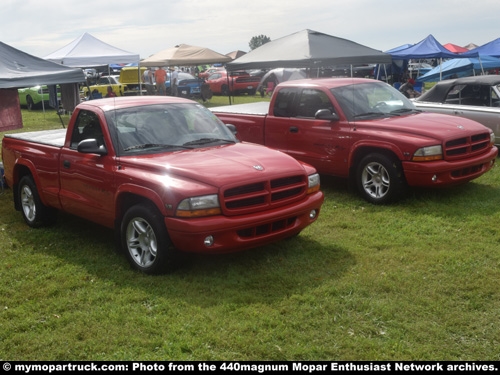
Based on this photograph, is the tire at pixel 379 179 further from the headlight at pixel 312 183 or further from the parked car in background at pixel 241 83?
the parked car in background at pixel 241 83

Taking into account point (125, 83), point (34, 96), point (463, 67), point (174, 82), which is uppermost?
point (125, 83)

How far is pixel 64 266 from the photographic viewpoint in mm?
5906

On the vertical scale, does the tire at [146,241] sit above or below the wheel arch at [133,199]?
below

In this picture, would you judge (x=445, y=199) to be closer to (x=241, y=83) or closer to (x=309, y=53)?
(x=309, y=53)

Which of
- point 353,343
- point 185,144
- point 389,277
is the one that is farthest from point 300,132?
point 353,343

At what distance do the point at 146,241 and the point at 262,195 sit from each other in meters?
1.21

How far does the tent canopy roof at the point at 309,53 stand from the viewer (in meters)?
15.1

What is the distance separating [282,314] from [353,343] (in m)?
0.72

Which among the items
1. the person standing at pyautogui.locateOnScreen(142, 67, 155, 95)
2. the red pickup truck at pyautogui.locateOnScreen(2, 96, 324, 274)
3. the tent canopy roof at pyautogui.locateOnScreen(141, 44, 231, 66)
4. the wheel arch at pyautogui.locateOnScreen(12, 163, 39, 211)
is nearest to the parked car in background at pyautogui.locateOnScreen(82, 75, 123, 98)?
the person standing at pyautogui.locateOnScreen(142, 67, 155, 95)

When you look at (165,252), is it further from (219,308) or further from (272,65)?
(272,65)

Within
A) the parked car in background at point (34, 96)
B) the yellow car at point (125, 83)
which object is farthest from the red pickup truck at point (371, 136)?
the yellow car at point (125, 83)

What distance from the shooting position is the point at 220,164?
550 cm

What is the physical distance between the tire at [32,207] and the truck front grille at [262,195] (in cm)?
313

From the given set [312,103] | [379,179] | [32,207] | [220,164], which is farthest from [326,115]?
[32,207]
